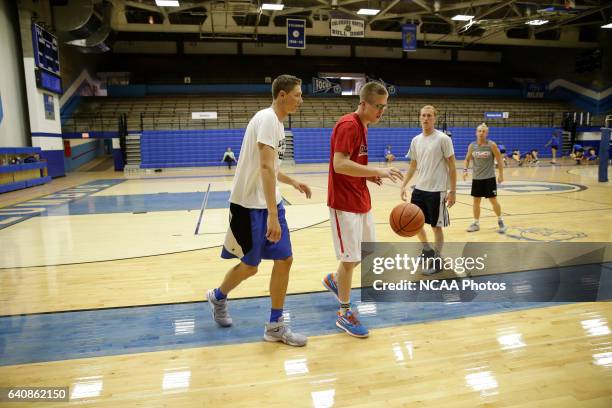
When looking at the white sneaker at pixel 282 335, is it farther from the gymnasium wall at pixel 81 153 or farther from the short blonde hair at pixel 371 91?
the gymnasium wall at pixel 81 153

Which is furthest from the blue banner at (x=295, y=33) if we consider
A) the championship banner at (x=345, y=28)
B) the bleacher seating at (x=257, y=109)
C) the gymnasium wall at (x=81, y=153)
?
the gymnasium wall at (x=81, y=153)

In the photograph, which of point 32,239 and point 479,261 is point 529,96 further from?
point 32,239

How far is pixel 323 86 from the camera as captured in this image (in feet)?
95.2

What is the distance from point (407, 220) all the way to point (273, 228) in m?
1.65

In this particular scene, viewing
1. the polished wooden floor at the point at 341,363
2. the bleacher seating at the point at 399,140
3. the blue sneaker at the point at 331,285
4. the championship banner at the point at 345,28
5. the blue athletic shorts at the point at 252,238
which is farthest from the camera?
the bleacher seating at the point at 399,140

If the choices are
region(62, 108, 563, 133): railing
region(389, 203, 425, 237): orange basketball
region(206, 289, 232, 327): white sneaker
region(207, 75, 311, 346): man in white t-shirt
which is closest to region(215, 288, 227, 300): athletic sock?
region(206, 289, 232, 327): white sneaker

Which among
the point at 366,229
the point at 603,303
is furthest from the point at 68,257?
the point at 603,303

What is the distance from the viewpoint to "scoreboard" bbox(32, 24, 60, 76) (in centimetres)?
1487

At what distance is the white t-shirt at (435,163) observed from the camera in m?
4.41

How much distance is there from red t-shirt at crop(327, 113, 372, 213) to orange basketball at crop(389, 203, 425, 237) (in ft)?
2.82

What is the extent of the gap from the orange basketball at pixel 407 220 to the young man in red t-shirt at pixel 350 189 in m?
0.82

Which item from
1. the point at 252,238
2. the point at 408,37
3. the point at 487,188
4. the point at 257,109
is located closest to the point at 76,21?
the point at 257,109

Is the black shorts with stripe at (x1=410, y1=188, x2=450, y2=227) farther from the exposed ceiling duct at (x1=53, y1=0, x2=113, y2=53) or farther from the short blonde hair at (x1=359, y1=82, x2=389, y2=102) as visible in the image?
the exposed ceiling duct at (x1=53, y1=0, x2=113, y2=53)

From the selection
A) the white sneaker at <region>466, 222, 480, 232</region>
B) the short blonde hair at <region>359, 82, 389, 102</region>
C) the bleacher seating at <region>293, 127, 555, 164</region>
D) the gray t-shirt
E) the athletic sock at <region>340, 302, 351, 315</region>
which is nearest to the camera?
the short blonde hair at <region>359, 82, 389, 102</region>
